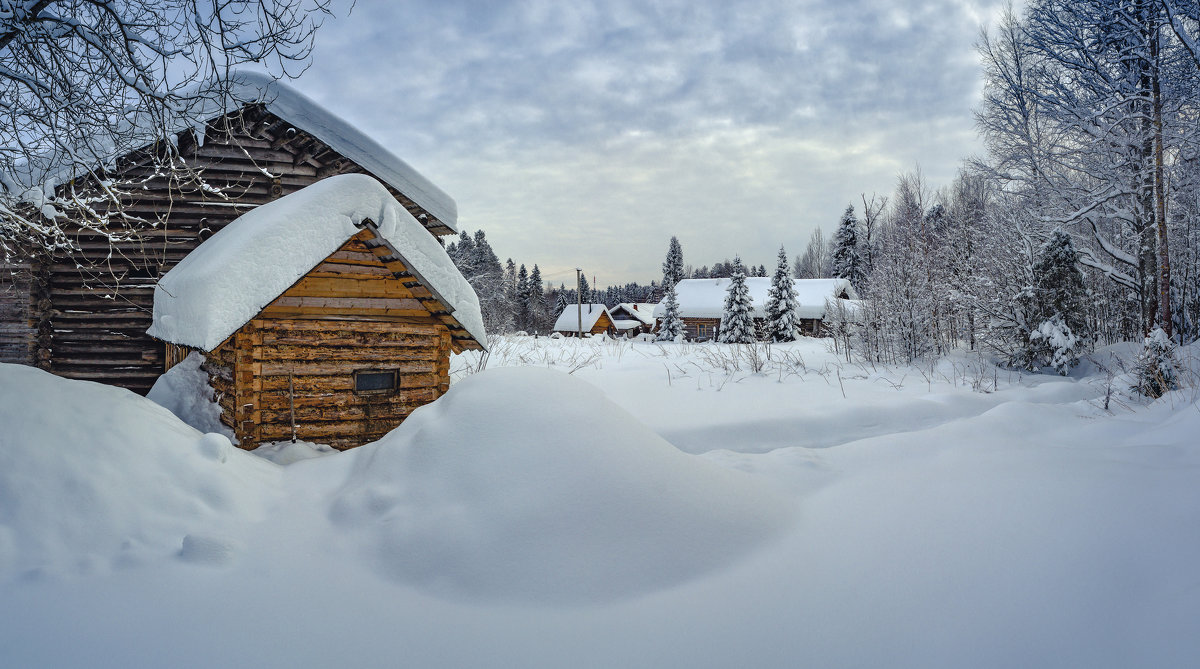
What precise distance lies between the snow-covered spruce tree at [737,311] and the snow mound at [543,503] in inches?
1276

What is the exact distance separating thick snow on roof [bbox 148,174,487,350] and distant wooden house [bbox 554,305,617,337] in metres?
46.7

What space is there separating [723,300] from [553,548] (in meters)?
41.5

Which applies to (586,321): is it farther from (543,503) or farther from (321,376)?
(543,503)

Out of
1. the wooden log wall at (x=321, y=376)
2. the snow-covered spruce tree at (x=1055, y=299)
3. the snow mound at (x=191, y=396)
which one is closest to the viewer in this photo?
the wooden log wall at (x=321, y=376)

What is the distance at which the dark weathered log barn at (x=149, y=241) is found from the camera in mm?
9398

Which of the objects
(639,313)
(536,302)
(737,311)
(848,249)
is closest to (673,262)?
(639,313)

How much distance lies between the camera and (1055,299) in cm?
1373

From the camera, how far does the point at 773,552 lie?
376 cm

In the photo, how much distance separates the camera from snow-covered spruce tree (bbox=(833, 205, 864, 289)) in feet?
153

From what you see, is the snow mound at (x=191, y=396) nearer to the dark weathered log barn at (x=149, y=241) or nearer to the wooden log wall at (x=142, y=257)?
the dark weathered log barn at (x=149, y=241)

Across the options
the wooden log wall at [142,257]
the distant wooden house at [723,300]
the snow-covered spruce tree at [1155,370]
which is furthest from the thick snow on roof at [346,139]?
the distant wooden house at [723,300]

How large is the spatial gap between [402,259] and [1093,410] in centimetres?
1052

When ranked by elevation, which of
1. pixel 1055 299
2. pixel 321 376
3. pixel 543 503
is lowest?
pixel 543 503

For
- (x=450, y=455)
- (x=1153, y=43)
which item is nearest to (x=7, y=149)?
(x=450, y=455)
